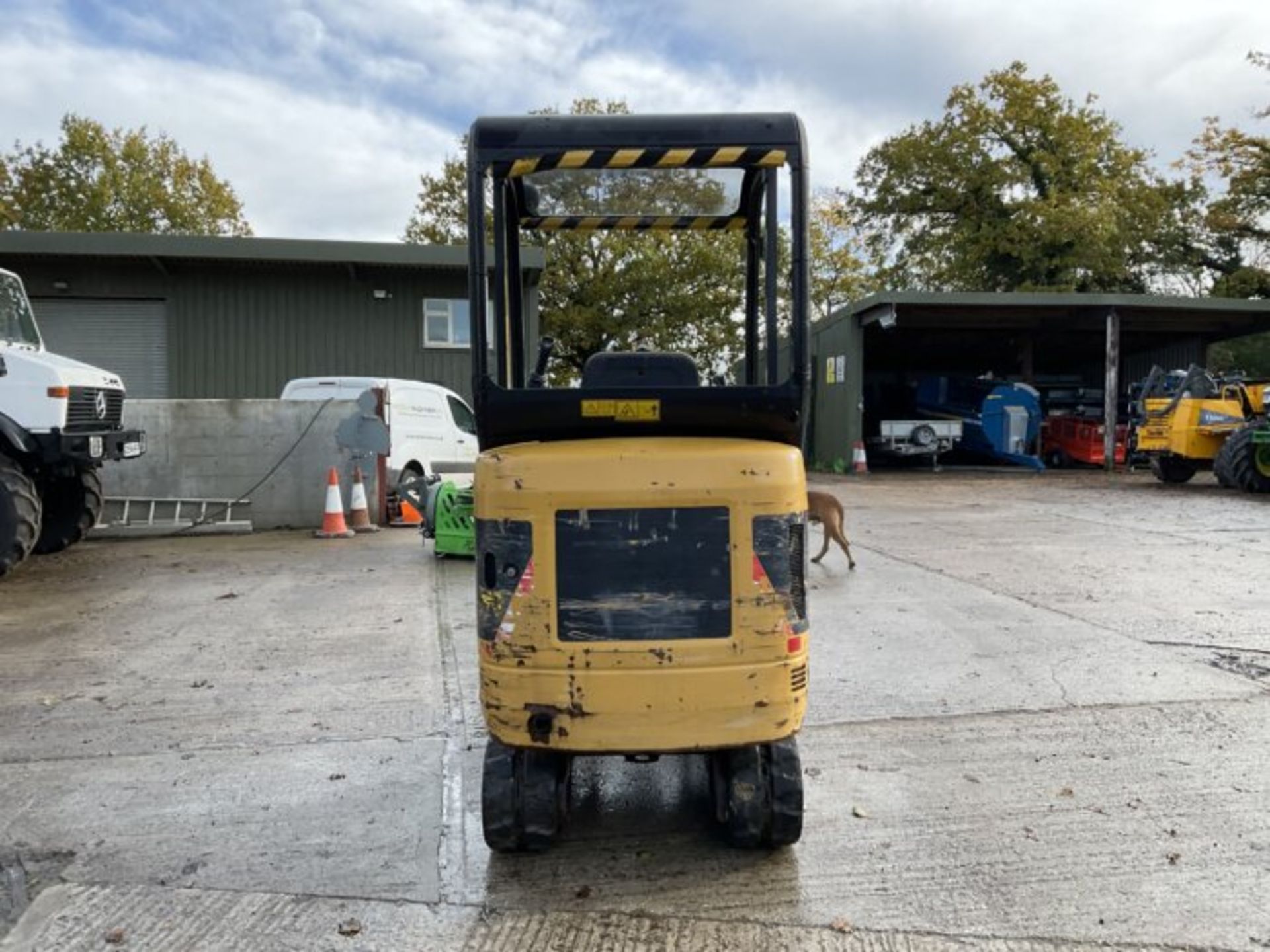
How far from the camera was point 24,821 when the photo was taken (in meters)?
3.27

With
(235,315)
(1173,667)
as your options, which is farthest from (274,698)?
(235,315)

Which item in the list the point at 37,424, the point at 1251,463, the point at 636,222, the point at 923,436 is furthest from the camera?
the point at 923,436

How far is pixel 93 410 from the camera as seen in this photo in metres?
8.38

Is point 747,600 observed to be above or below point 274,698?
above

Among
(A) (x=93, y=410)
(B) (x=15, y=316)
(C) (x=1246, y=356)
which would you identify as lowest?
(A) (x=93, y=410)

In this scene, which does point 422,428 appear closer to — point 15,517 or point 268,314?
point 15,517

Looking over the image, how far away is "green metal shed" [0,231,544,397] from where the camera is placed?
16.8m

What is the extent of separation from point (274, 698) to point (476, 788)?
5.22 ft

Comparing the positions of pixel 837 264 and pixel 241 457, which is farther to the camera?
pixel 837 264

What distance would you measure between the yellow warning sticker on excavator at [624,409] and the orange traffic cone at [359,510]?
8.29 meters

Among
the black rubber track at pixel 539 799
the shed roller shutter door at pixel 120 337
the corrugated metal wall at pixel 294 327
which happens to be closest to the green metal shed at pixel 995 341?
the corrugated metal wall at pixel 294 327

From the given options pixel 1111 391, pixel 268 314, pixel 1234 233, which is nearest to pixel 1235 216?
pixel 1234 233

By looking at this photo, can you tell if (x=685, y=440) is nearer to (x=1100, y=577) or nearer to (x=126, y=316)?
(x=1100, y=577)

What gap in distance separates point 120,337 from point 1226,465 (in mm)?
19362
